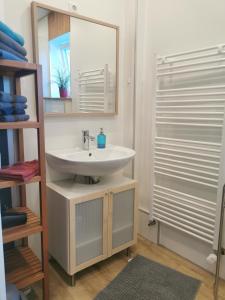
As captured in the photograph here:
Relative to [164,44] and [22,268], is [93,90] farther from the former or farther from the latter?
[22,268]

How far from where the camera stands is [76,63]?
6.23 feet

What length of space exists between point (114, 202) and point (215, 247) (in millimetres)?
777

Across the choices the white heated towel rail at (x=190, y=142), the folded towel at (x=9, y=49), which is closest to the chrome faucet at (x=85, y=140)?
the white heated towel rail at (x=190, y=142)

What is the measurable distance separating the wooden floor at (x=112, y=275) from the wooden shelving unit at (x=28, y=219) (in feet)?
0.68

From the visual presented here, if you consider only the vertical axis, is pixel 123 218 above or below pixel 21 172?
below

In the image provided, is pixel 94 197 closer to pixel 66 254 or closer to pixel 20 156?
pixel 66 254

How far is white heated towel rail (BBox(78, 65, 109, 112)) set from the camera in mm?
1964

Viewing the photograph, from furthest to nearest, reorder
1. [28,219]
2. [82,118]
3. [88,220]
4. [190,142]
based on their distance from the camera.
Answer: [82,118], [190,142], [88,220], [28,219]

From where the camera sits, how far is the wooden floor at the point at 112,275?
161cm

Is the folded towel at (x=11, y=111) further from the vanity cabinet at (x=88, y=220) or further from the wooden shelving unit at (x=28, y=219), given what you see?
the vanity cabinet at (x=88, y=220)

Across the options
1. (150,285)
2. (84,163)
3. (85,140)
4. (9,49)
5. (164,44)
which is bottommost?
(150,285)

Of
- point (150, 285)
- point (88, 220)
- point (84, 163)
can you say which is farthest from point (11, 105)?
point (150, 285)

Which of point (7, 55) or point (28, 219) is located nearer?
point (7, 55)

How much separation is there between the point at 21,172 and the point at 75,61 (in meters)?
1.06
